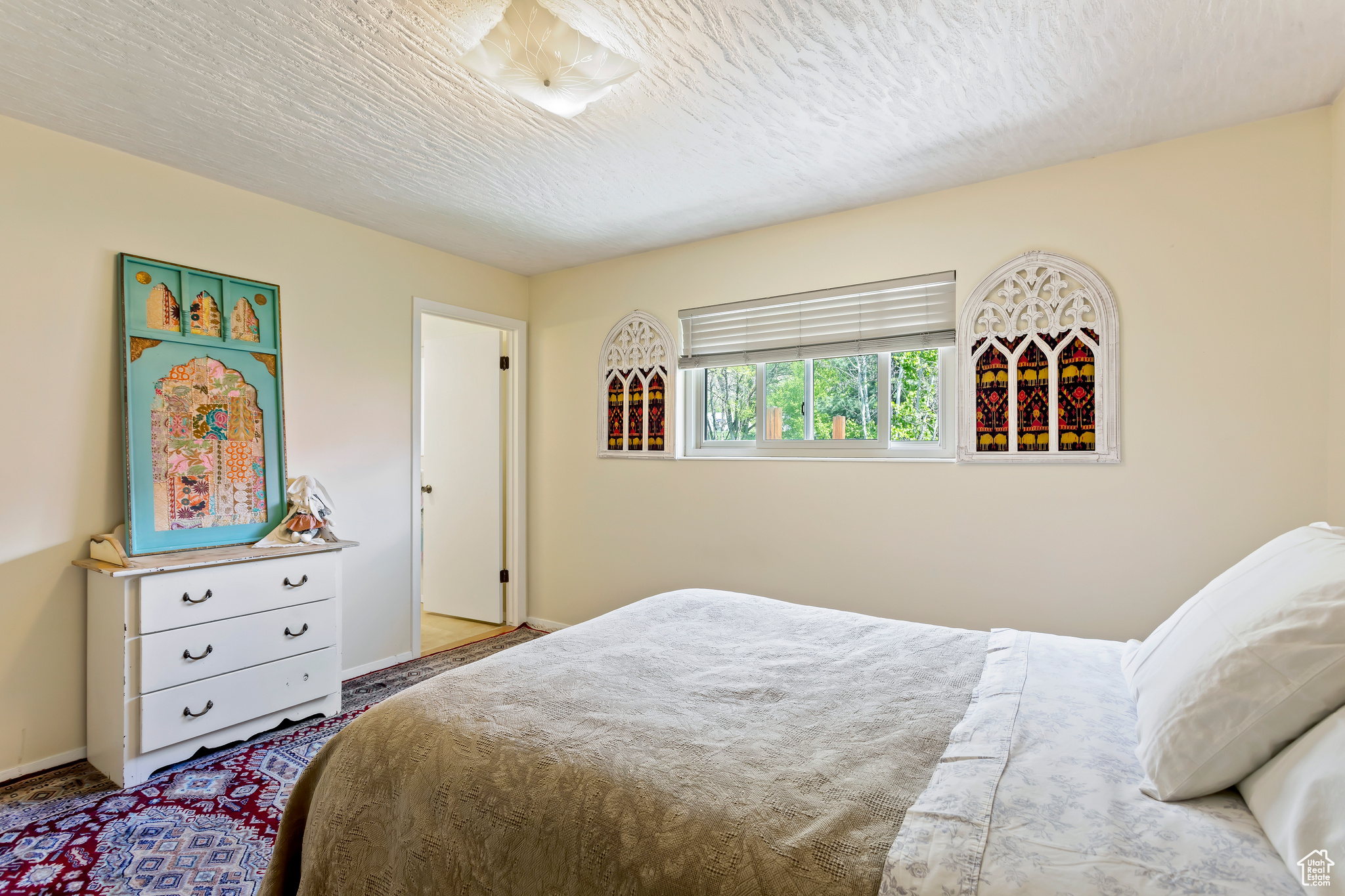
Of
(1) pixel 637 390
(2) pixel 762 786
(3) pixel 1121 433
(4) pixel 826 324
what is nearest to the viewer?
(2) pixel 762 786

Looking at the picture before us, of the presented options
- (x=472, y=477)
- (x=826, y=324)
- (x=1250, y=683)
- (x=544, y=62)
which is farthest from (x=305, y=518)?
(x=1250, y=683)

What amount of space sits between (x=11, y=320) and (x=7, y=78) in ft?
2.72

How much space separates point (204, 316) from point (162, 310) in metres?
0.15

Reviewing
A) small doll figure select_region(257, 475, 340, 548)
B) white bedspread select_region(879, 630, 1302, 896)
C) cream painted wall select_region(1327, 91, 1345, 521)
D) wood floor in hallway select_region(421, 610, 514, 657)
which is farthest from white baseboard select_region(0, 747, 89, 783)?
cream painted wall select_region(1327, 91, 1345, 521)

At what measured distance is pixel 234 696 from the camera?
101 inches

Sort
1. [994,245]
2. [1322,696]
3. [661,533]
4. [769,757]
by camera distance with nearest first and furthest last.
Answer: [1322,696]
[769,757]
[994,245]
[661,533]

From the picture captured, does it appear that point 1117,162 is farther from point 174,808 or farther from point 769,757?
point 174,808

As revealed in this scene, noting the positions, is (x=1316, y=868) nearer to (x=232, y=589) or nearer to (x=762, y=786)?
(x=762, y=786)

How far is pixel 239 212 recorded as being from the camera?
2971 millimetres

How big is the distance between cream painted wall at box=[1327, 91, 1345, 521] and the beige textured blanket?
147cm

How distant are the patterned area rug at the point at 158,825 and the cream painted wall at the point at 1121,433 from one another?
82.5 inches

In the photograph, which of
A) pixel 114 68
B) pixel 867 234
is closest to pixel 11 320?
pixel 114 68

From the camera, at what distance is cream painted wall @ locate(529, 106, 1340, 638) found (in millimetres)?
2279

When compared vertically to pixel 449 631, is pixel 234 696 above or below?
above
